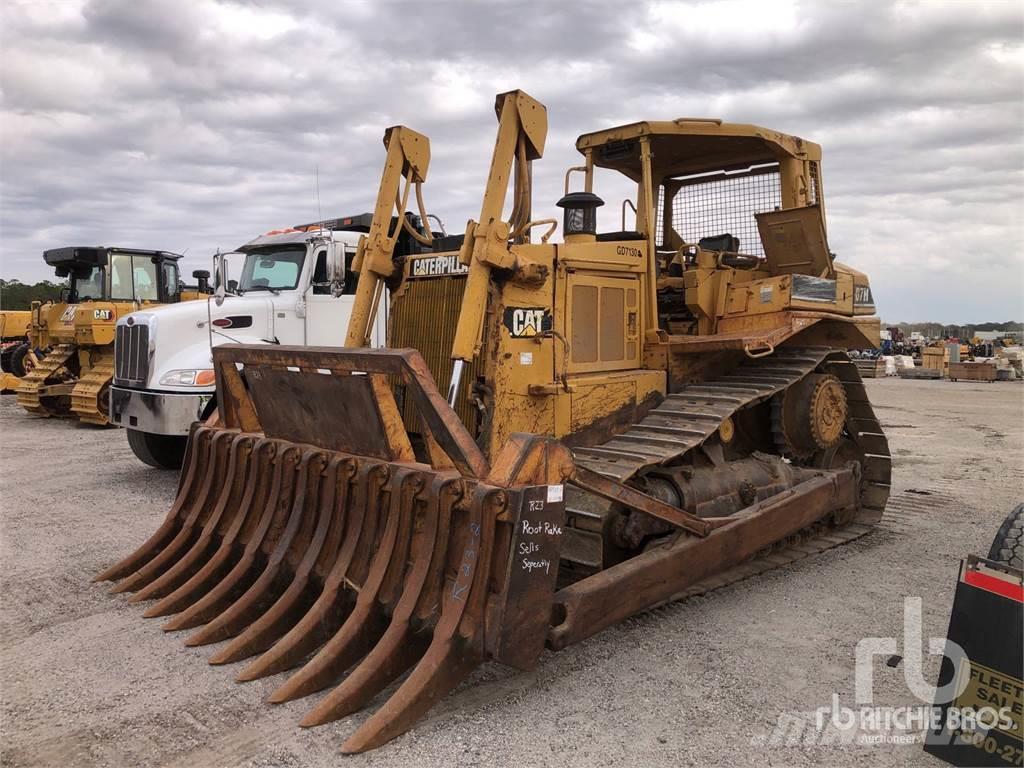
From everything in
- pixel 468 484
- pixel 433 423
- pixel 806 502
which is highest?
pixel 433 423

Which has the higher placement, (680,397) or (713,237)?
(713,237)

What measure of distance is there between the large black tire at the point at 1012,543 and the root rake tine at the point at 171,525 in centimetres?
449

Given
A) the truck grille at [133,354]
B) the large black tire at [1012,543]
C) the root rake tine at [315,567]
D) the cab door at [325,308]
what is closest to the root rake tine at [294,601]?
the root rake tine at [315,567]

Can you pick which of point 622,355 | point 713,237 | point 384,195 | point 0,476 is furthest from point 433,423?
point 0,476

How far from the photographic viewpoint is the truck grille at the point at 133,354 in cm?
856

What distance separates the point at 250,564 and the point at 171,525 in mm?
1035

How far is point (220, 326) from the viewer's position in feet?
28.5

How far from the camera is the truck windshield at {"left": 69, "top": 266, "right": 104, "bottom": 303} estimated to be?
50.0 ft

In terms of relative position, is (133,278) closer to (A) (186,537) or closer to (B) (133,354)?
(B) (133,354)

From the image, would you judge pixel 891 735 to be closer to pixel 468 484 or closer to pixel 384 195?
pixel 468 484

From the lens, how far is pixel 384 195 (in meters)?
5.46

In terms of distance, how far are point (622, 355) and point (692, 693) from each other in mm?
2382

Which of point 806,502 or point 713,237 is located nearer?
point 806,502

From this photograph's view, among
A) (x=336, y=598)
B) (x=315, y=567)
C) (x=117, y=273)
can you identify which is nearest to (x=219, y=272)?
(x=315, y=567)
